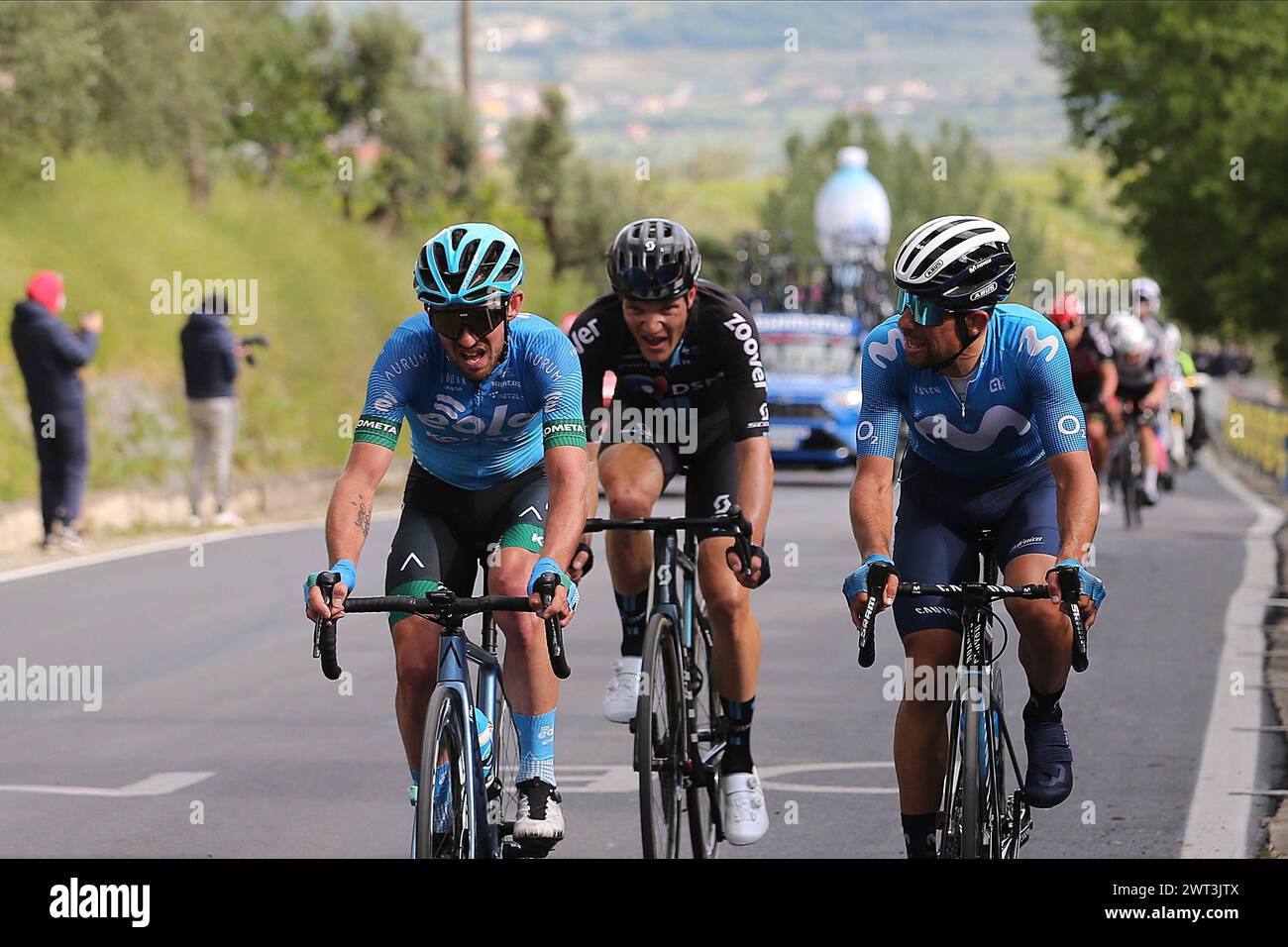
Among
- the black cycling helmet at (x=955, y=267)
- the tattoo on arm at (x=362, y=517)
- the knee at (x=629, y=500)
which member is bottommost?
the knee at (x=629, y=500)

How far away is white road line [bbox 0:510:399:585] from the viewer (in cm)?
1581

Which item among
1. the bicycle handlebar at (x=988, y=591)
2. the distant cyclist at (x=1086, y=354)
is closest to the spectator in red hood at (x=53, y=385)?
the distant cyclist at (x=1086, y=354)

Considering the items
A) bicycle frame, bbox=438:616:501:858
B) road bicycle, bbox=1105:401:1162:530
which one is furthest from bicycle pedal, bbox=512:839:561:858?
road bicycle, bbox=1105:401:1162:530

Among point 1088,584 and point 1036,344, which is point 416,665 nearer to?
point 1088,584

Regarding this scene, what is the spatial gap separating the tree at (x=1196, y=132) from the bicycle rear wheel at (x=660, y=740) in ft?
131

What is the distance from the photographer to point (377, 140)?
4116cm

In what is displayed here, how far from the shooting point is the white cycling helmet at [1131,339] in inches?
785

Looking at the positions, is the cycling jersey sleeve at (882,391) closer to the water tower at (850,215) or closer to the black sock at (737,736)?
the black sock at (737,736)

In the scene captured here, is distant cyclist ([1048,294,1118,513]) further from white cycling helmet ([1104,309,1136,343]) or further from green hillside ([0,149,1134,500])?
green hillside ([0,149,1134,500])

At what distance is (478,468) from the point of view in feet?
21.7

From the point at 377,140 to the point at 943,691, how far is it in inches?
1420

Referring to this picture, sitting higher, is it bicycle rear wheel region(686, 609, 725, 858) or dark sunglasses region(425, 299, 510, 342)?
dark sunglasses region(425, 299, 510, 342)

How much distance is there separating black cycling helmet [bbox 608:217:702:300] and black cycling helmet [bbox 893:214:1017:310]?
112 cm
